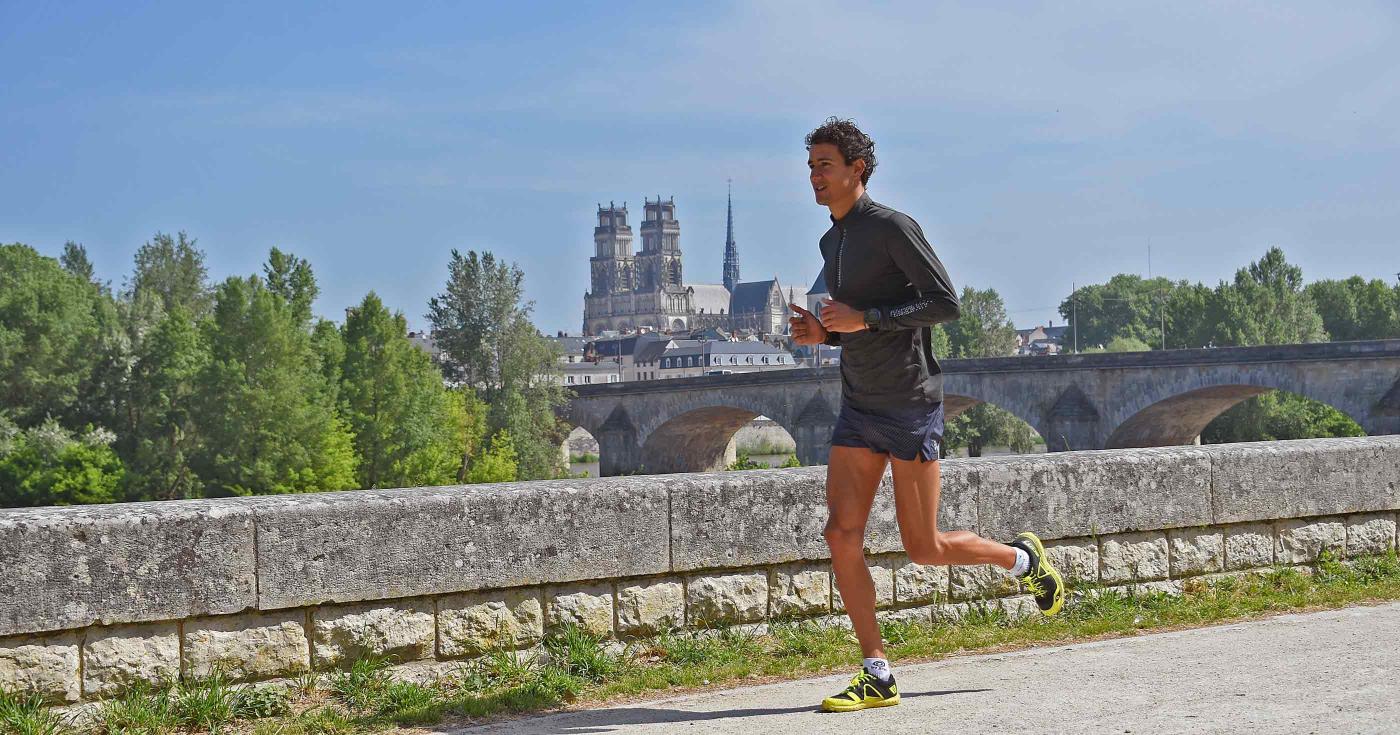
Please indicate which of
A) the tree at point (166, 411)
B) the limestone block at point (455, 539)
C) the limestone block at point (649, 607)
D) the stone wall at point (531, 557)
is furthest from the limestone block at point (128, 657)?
the tree at point (166, 411)

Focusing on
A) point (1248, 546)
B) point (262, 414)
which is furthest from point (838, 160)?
point (262, 414)

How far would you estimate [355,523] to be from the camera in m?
4.47

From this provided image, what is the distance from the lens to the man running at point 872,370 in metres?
4.06

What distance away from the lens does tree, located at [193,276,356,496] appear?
45094 mm

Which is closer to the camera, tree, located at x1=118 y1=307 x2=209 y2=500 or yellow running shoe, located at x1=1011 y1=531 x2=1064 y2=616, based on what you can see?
yellow running shoe, located at x1=1011 y1=531 x2=1064 y2=616

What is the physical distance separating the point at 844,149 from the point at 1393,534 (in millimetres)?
3651

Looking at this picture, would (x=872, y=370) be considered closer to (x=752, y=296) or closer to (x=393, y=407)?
(x=393, y=407)

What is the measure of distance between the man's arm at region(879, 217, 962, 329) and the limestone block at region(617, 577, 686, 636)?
137 cm

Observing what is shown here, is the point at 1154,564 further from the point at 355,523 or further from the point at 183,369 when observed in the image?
the point at 183,369

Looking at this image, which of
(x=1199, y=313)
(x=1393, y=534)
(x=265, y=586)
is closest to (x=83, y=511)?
(x=265, y=586)

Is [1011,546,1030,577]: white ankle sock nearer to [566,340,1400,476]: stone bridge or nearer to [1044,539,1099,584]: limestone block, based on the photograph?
[1044,539,1099,584]: limestone block

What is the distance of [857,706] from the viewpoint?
3994 millimetres

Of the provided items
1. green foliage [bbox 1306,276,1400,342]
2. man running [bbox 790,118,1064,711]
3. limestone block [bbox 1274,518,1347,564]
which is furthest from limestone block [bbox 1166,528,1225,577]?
green foliage [bbox 1306,276,1400,342]

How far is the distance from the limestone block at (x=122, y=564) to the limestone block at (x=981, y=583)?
97.1 inches
